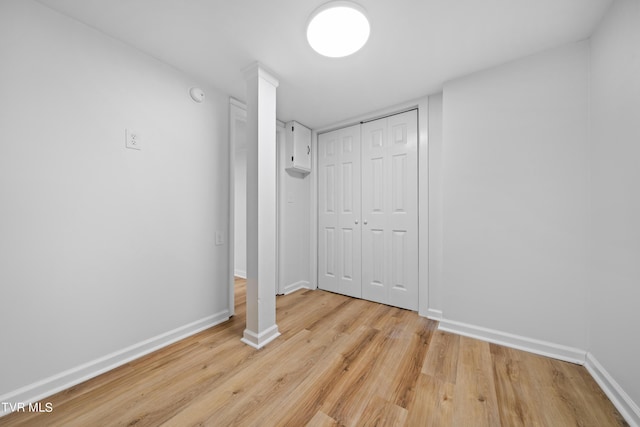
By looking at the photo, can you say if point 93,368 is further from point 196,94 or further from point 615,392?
point 615,392

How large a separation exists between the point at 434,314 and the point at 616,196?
5.06ft

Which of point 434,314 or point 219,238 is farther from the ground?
point 219,238

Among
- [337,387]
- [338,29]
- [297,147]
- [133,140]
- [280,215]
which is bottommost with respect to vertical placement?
[337,387]

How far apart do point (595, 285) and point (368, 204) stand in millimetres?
1802

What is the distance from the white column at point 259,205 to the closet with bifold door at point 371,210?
47.6 inches

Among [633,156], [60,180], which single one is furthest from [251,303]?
[633,156]

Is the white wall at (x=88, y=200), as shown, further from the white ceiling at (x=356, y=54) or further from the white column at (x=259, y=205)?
the white column at (x=259, y=205)

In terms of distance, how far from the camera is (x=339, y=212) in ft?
9.53

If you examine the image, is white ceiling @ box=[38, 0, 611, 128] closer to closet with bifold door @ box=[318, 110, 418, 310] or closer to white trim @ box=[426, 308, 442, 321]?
closet with bifold door @ box=[318, 110, 418, 310]

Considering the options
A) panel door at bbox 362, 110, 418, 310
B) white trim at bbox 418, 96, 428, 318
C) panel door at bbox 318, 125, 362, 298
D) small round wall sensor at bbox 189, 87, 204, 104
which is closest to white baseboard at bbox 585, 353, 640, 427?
white trim at bbox 418, 96, 428, 318

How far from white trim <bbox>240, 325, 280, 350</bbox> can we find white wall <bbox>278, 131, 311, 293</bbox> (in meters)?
0.97

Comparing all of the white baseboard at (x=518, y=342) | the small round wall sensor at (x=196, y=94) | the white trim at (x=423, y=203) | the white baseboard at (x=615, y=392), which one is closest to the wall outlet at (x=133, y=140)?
the small round wall sensor at (x=196, y=94)

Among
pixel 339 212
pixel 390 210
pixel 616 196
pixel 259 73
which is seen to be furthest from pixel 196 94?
pixel 616 196

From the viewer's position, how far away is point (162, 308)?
1.74 meters
